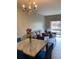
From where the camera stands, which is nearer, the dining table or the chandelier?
the dining table

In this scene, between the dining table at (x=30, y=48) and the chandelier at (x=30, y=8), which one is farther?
the chandelier at (x=30, y=8)

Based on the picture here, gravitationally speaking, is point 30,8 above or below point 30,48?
above

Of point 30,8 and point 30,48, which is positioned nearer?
point 30,48

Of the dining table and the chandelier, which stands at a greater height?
the chandelier

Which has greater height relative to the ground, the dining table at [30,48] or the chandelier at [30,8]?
the chandelier at [30,8]
